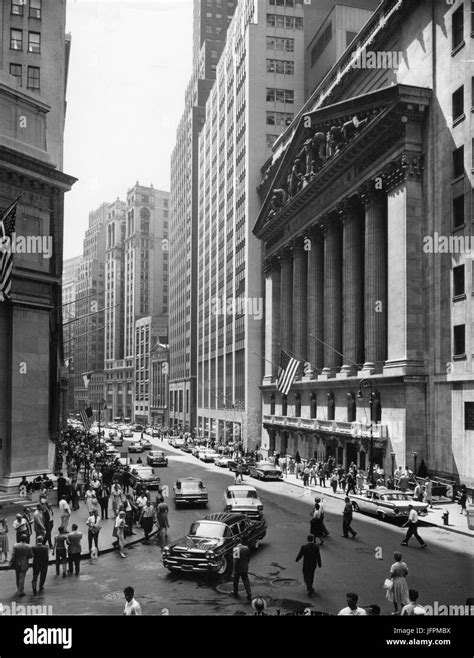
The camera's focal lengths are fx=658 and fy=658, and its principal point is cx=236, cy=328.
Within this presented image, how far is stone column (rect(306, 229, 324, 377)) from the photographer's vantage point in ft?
192

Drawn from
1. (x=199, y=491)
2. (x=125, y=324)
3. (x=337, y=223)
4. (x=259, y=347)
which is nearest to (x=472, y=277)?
(x=199, y=491)

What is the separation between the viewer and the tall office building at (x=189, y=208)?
11850 cm

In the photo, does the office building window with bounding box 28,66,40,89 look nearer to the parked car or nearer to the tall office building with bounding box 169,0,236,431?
the parked car

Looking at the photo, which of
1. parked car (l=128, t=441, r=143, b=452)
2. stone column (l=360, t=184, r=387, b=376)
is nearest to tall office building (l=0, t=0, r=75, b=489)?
stone column (l=360, t=184, r=387, b=376)

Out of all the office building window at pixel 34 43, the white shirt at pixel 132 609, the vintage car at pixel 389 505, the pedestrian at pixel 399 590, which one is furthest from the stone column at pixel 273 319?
the white shirt at pixel 132 609

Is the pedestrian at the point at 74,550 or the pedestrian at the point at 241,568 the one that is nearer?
the pedestrian at the point at 241,568

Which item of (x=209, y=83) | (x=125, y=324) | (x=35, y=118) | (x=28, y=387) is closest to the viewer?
(x=28, y=387)

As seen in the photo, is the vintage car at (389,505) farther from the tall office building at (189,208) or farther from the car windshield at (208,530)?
the tall office building at (189,208)

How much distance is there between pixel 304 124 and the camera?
5528 centimetres

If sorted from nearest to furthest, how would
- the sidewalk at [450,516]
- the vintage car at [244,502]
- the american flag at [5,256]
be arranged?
the american flag at [5,256] → the vintage car at [244,502] → the sidewalk at [450,516]

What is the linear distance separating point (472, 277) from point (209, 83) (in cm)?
9917

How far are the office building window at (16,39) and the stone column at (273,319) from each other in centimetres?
3605

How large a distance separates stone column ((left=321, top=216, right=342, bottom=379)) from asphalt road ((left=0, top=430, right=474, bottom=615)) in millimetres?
28153
